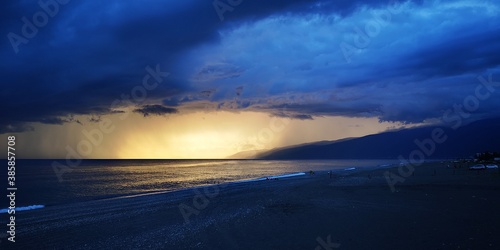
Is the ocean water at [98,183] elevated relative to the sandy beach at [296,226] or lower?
elevated

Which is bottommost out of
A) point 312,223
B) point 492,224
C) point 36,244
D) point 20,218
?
point 492,224

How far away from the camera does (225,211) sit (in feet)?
62.7

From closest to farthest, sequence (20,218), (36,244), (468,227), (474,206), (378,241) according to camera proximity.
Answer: (378,241) → (468,227) → (36,244) → (474,206) → (20,218)

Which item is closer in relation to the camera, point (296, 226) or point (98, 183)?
point (296, 226)

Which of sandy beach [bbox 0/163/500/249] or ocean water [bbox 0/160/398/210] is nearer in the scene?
sandy beach [bbox 0/163/500/249]

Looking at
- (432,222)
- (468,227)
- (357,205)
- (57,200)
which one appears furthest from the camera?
(57,200)

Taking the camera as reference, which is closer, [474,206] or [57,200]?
[474,206]

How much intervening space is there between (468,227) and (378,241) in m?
4.21

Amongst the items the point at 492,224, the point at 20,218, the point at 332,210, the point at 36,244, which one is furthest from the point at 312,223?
the point at 20,218

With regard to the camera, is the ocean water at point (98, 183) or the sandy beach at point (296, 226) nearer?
the sandy beach at point (296, 226)

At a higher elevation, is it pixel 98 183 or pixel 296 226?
pixel 98 183

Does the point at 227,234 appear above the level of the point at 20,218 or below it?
below

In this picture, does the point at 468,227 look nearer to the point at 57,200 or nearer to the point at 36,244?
the point at 36,244

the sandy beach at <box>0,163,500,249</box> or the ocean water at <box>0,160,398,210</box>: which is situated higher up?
the ocean water at <box>0,160,398,210</box>
